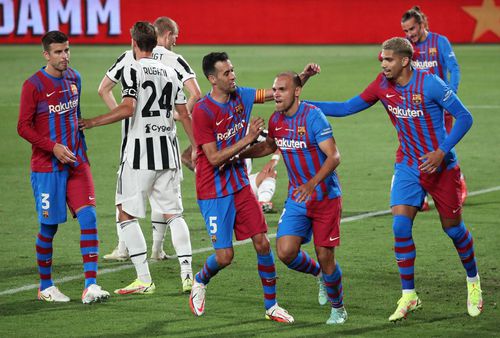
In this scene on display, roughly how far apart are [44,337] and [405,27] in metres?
6.60

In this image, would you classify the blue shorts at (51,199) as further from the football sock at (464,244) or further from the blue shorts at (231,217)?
the football sock at (464,244)

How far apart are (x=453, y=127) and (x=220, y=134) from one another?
1.77 metres

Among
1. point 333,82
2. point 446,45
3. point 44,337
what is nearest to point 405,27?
point 446,45

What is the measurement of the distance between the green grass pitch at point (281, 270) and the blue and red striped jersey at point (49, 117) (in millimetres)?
1196

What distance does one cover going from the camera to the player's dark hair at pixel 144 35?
340 inches

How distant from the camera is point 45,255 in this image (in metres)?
8.53

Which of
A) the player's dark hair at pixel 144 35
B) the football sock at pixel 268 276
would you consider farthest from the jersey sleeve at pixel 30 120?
the football sock at pixel 268 276

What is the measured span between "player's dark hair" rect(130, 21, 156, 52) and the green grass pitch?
2073 mm

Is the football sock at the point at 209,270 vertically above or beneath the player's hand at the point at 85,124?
beneath

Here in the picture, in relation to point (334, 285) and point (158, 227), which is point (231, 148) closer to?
point (334, 285)

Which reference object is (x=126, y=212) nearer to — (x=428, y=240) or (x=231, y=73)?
(x=231, y=73)

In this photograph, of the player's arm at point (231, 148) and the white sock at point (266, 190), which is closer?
the player's arm at point (231, 148)

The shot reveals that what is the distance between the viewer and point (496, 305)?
8141 mm

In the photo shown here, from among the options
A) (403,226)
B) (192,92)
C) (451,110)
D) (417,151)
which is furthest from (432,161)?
(192,92)
